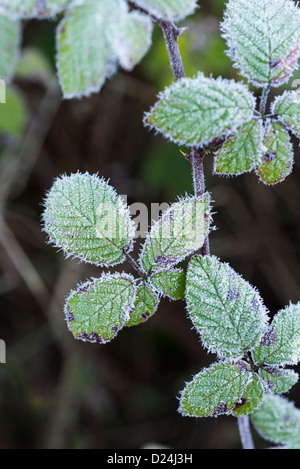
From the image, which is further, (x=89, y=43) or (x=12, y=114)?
(x=12, y=114)

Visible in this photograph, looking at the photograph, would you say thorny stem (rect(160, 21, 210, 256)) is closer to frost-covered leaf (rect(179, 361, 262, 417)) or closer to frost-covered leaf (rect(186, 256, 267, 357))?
frost-covered leaf (rect(186, 256, 267, 357))

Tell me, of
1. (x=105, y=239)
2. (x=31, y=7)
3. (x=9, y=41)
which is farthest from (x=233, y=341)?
(x=9, y=41)

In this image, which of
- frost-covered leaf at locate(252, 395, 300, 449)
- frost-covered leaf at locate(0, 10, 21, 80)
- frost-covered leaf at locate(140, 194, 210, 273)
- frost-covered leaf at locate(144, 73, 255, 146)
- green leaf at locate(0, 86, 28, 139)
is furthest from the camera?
green leaf at locate(0, 86, 28, 139)

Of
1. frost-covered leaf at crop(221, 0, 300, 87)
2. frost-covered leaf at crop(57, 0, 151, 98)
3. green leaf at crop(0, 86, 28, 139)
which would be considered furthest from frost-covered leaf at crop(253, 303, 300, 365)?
green leaf at crop(0, 86, 28, 139)

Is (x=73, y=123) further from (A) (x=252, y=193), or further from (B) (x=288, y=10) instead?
(B) (x=288, y=10)

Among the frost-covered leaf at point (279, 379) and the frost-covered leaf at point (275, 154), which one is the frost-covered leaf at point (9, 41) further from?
the frost-covered leaf at point (279, 379)

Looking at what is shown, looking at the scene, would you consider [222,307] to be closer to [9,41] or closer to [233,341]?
[233,341]
